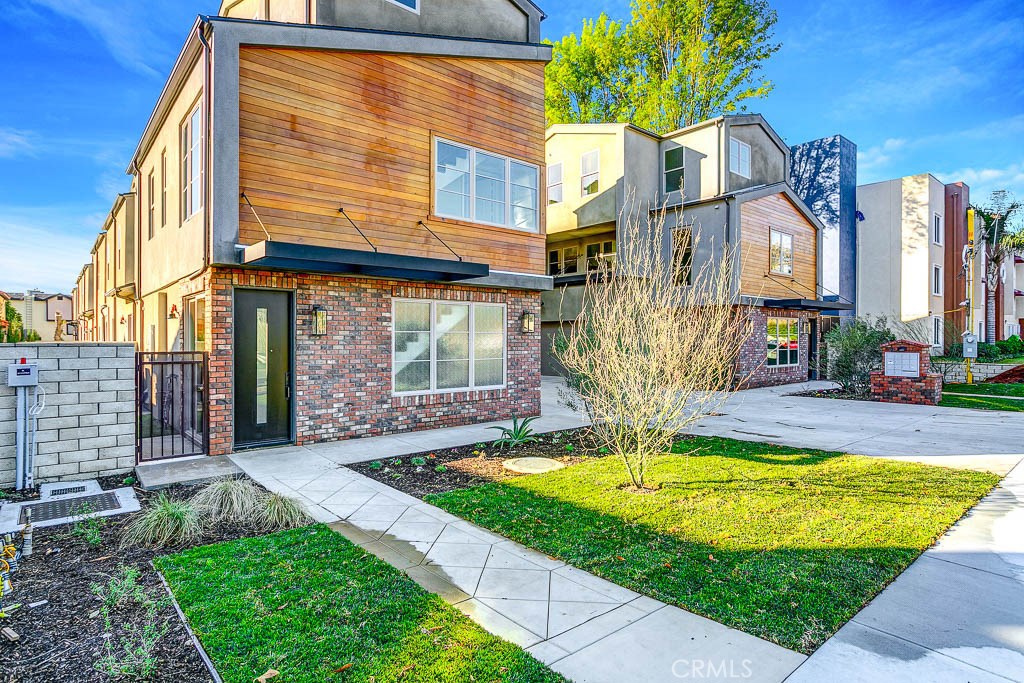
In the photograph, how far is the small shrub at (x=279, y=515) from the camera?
4.89m

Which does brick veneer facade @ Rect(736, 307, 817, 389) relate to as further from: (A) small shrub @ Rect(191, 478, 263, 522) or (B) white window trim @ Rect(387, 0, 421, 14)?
(A) small shrub @ Rect(191, 478, 263, 522)

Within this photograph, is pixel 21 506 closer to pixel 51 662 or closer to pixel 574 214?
pixel 51 662

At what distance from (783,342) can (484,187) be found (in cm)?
1348

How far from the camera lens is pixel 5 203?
23625 millimetres

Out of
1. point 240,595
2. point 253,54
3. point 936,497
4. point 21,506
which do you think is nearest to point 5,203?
point 253,54

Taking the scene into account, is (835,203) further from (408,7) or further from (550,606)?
(550,606)

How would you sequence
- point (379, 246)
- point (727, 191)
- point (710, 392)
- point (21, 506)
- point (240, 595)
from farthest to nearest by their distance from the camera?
point (727, 191) → point (379, 246) → point (710, 392) → point (21, 506) → point (240, 595)

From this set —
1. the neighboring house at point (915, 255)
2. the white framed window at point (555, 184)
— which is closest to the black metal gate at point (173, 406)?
the white framed window at point (555, 184)

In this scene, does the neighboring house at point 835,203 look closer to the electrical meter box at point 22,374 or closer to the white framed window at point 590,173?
the white framed window at point 590,173

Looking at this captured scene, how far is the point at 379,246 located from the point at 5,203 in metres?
25.3

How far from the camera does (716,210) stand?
682 inches

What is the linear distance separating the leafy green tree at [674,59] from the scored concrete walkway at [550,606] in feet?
82.3

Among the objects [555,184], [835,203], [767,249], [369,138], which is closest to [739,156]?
[767,249]

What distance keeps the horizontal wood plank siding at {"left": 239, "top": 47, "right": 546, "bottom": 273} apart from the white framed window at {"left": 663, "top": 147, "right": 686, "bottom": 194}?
9.65 meters
